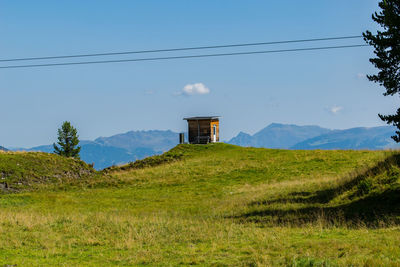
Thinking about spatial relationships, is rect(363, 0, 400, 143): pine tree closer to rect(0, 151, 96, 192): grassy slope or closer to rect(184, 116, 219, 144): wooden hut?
rect(0, 151, 96, 192): grassy slope

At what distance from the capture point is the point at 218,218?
26.9 meters

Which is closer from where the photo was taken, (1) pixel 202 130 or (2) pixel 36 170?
(2) pixel 36 170

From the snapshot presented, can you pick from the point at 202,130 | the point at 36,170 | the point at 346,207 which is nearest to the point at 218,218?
the point at 346,207

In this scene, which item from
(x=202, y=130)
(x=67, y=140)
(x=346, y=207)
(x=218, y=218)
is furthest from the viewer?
(x=67, y=140)

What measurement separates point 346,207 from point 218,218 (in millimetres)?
7808

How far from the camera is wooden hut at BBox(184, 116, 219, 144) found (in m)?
79.4

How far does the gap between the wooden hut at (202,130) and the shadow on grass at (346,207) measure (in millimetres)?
46871

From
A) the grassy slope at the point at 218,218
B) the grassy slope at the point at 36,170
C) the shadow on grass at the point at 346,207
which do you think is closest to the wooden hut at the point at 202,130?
the grassy slope at the point at 218,218

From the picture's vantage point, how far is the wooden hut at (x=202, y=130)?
3127 inches

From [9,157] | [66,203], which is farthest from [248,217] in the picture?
[9,157]

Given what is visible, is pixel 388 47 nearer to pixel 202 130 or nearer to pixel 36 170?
pixel 36 170

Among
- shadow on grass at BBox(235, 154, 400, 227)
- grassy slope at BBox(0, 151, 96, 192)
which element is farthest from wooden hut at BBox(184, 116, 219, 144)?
shadow on grass at BBox(235, 154, 400, 227)

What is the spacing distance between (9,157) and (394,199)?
43.7m

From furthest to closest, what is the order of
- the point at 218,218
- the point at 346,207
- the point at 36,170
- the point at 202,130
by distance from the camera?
the point at 202,130 → the point at 36,170 → the point at 218,218 → the point at 346,207
